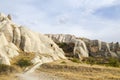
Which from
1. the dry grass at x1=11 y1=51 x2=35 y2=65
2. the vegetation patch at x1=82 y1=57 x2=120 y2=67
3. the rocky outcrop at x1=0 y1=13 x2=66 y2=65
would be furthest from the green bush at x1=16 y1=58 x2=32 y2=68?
the vegetation patch at x1=82 y1=57 x2=120 y2=67

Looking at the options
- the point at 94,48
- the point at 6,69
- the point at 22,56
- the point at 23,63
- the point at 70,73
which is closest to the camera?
the point at 70,73

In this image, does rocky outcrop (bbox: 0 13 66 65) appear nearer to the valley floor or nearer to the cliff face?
the valley floor

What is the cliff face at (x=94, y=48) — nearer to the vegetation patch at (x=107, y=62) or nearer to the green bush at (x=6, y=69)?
the vegetation patch at (x=107, y=62)

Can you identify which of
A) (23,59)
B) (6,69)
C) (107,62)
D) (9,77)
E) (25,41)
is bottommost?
(9,77)

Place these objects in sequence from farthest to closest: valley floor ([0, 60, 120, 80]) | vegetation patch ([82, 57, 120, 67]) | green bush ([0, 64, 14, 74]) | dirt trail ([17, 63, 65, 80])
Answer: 1. vegetation patch ([82, 57, 120, 67])
2. green bush ([0, 64, 14, 74])
3. valley floor ([0, 60, 120, 80])
4. dirt trail ([17, 63, 65, 80])

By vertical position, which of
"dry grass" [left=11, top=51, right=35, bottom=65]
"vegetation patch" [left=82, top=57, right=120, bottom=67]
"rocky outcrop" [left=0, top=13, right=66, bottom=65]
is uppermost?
"rocky outcrop" [left=0, top=13, right=66, bottom=65]

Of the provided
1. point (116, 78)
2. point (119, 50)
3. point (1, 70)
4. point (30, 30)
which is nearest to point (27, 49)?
point (30, 30)

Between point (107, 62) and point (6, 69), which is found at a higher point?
point (6, 69)

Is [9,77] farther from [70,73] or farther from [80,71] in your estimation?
[80,71]

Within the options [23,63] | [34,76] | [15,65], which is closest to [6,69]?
[15,65]

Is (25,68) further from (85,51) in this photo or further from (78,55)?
(85,51)

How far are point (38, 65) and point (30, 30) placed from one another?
2608 centimetres

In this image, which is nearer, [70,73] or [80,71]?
[70,73]

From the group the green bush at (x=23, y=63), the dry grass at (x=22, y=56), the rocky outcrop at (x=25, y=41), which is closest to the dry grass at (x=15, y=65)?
the dry grass at (x=22, y=56)
